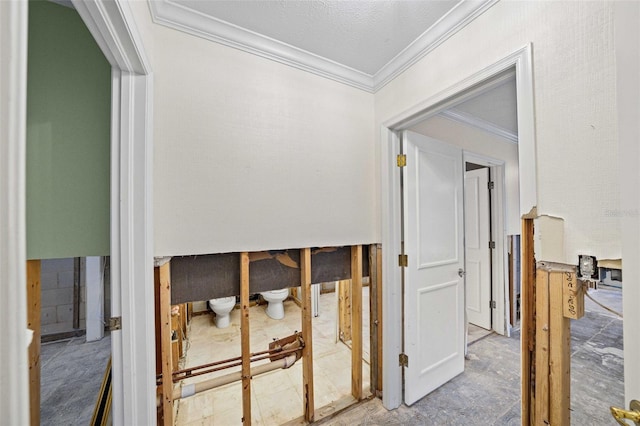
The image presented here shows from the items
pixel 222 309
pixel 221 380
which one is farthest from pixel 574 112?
pixel 222 309

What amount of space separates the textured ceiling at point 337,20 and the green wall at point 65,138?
538mm

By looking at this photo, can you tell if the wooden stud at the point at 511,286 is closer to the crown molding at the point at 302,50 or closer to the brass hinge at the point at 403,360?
the brass hinge at the point at 403,360

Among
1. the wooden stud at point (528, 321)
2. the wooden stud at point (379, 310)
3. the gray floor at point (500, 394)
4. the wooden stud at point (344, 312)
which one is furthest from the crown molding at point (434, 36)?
the wooden stud at point (344, 312)

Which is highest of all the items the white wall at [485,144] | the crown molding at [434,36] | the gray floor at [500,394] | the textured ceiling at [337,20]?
the textured ceiling at [337,20]

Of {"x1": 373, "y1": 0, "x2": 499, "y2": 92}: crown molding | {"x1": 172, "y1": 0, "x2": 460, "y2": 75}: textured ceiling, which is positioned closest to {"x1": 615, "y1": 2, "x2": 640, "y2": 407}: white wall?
{"x1": 373, "y1": 0, "x2": 499, "y2": 92}: crown molding

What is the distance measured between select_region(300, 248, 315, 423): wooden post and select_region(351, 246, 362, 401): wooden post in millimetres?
368

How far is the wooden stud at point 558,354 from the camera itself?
3.16 ft

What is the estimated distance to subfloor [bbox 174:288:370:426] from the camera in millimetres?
1732

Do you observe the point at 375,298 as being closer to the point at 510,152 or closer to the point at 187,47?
the point at 187,47

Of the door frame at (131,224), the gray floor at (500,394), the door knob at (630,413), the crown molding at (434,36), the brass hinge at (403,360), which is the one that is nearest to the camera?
the door knob at (630,413)

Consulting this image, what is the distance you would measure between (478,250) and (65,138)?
150 inches

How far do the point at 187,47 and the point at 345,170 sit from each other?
1.17 metres

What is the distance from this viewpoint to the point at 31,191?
104 cm

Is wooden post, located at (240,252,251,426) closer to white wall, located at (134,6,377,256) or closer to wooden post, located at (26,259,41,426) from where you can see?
white wall, located at (134,6,377,256)
